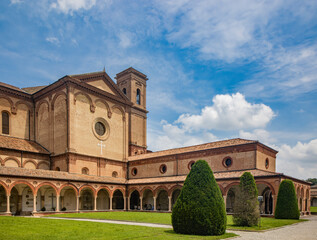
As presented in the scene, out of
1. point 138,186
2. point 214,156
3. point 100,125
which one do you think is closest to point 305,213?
point 214,156

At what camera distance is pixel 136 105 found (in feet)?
144

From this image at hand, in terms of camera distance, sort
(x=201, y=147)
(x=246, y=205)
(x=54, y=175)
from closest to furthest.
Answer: (x=246, y=205) < (x=54, y=175) < (x=201, y=147)

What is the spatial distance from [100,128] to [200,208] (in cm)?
2540

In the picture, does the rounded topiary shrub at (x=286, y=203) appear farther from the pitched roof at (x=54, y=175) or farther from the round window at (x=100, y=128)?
the round window at (x=100, y=128)

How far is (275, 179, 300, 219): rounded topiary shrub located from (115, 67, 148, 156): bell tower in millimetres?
22385

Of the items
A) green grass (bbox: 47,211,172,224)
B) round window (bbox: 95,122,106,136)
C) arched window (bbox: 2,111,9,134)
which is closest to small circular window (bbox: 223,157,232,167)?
green grass (bbox: 47,211,172,224)

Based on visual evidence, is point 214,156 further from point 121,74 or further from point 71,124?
point 121,74

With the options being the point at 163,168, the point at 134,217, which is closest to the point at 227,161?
the point at 163,168

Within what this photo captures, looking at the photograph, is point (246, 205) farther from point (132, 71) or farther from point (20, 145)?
point (132, 71)

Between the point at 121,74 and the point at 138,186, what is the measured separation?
784 inches

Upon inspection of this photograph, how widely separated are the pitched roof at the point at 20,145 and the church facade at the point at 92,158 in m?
0.13

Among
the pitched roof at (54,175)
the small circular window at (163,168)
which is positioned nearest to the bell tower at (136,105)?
the small circular window at (163,168)

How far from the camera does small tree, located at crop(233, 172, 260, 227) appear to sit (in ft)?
50.6

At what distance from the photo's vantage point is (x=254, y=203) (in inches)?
617
